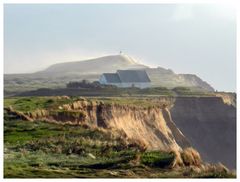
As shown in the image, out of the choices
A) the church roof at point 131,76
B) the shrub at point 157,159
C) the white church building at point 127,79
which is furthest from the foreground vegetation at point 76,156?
the church roof at point 131,76

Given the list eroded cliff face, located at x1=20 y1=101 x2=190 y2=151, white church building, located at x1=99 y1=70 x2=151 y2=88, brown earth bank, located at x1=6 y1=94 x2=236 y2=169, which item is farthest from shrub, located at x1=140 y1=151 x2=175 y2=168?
white church building, located at x1=99 y1=70 x2=151 y2=88

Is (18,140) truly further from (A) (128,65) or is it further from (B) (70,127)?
(A) (128,65)

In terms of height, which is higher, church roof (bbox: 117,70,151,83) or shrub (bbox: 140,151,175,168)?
church roof (bbox: 117,70,151,83)

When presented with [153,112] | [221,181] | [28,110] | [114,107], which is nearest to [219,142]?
[153,112]

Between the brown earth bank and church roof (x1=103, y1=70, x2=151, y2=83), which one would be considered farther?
church roof (x1=103, y1=70, x2=151, y2=83)

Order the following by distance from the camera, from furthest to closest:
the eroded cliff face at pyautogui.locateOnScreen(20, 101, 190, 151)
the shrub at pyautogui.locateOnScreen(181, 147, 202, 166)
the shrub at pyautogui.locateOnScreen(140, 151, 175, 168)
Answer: the eroded cliff face at pyautogui.locateOnScreen(20, 101, 190, 151), the shrub at pyautogui.locateOnScreen(181, 147, 202, 166), the shrub at pyautogui.locateOnScreen(140, 151, 175, 168)

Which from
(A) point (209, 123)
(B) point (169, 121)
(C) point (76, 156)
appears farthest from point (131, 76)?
(C) point (76, 156)

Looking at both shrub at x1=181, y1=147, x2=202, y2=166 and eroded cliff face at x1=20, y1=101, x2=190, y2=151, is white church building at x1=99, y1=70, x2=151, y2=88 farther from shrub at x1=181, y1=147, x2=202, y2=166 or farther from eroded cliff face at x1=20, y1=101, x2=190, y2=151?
shrub at x1=181, y1=147, x2=202, y2=166
